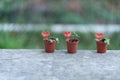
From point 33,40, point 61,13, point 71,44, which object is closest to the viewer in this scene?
point 71,44

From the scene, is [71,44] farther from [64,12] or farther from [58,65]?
[64,12]

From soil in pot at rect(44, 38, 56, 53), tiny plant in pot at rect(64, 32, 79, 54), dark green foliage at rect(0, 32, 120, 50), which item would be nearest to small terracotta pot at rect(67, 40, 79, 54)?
tiny plant in pot at rect(64, 32, 79, 54)

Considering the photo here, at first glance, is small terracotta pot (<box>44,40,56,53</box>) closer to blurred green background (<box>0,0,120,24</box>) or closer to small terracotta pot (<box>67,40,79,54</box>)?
small terracotta pot (<box>67,40,79,54</box>)

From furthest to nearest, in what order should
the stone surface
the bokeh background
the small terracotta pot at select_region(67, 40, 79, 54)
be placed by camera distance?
the bokeh background → the small terracotta pot at select_region(67, 40, 79, 54) → the stone surface

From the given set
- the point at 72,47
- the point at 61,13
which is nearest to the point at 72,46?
the point at 72,47

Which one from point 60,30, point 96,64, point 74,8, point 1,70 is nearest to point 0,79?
point 1,70

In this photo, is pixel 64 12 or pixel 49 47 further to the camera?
pixel 64 12

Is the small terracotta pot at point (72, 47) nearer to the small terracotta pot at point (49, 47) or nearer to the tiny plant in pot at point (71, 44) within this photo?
the tiny plant in pot at point (71, 44)

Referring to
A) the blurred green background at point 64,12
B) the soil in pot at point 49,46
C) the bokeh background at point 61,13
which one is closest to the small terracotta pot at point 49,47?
the soil in pot at point 49,46

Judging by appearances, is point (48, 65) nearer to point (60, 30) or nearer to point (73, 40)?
point (73, 40)
